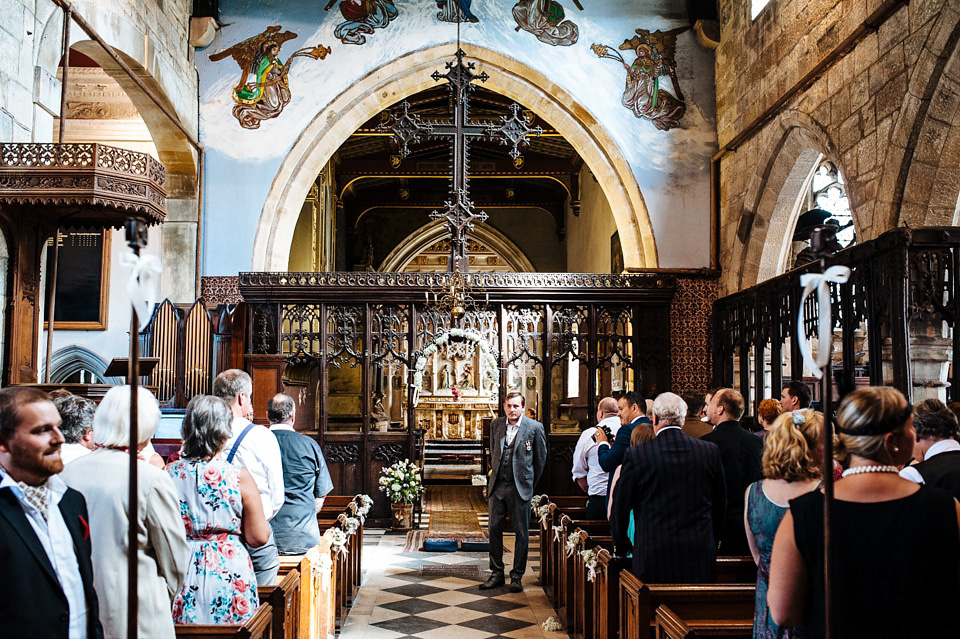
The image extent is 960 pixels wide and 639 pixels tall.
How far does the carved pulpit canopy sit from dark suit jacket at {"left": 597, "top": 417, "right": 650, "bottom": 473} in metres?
3.56

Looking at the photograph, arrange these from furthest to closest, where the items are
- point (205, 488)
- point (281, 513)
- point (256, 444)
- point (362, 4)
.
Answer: point (362, 4)
point (281, 513)
point (256, 444)
point (205, 488)

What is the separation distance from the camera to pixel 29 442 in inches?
90.1

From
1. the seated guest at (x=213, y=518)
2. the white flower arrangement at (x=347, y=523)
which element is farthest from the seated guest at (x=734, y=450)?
the white flower arrangement at (x=347, y=523)

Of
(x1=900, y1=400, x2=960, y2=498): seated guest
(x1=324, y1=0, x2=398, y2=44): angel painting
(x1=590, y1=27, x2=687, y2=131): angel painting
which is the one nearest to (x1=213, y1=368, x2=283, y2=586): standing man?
(x1=900, y1=400, x2=960, y2=498): seated guest

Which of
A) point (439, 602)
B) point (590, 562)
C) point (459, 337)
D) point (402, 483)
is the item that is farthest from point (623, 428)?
point (459, 337)

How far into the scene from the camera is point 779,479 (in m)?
2.96

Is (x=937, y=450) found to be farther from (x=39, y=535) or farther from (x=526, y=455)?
(x=526, y=455)

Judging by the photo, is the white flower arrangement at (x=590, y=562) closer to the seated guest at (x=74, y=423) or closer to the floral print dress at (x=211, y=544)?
the floral print dress at (x=211, y=544)

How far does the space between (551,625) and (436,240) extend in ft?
60.6

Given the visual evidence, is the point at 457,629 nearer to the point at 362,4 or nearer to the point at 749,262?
the point at 749,262

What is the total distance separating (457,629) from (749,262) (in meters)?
6.30

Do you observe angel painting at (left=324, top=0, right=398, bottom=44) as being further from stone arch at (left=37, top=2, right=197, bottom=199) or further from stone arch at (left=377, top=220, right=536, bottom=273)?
stone arch at (left=377, top=220, right=536, bottom=273)

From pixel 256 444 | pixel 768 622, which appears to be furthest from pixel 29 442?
pixel 768 622

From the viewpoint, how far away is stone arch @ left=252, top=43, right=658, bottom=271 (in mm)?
11297
